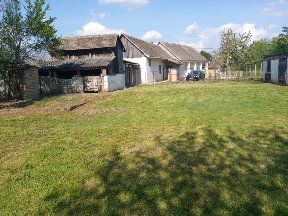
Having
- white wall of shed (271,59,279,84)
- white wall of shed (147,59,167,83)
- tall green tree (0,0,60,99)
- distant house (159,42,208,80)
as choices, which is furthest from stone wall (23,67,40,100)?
distant house (159,42,208,80)

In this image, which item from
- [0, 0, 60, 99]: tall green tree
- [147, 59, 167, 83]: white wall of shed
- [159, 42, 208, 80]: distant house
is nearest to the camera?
[0, 0, 60, 99]: tall green tree

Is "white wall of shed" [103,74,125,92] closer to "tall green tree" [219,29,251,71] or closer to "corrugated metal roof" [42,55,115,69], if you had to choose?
"corrugated metal roof" [42,55,115,69]

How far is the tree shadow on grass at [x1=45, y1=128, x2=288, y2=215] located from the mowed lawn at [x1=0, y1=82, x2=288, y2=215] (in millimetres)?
22

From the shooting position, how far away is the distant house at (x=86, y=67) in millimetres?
29594

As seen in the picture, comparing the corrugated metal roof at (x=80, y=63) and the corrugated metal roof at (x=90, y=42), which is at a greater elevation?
the corrugated metal roof at (x=90, y=42)

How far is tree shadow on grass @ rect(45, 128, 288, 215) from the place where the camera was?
6.67 metres

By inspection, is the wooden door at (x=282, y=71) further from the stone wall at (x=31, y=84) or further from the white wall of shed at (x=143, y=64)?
the stone wall at (x=31, y=84)

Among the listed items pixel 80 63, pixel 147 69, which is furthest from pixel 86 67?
pixel 147 69

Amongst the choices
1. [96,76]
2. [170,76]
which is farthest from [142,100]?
[170,76]

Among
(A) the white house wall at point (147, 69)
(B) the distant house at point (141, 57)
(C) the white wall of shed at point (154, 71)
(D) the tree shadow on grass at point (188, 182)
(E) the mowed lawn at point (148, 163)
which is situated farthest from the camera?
(C) the white wall of shed at point (154, 71)

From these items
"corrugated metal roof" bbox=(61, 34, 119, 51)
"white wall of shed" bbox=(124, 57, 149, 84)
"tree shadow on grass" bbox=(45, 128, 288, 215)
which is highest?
"corrugated metal roof" bbox=(61, 34, 119, 51)

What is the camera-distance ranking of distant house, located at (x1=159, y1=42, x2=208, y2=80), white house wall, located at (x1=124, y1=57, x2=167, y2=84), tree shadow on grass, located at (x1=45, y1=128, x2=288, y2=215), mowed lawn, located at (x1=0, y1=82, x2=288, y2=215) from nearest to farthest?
tree shadow on grass, located at (x1=45, y1=128, x2=288, y2=215)
mowed lawn, located at (x1=0, y1=82, x2=288, y2=215)
white house wall, located at (x1=124, y1=57, x2=167, y2=84)
distant house, located at (x1=159, y1=42, x2=208, y2=80)

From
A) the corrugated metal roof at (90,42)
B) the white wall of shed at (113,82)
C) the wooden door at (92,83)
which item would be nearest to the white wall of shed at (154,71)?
the white wall of shed at (113,82)

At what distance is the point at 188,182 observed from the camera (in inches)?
303
